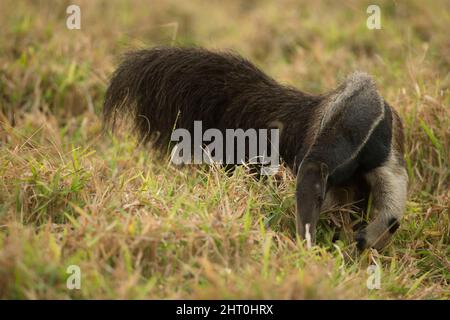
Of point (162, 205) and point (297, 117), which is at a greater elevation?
point (297, 117)

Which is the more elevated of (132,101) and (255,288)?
(132,101)

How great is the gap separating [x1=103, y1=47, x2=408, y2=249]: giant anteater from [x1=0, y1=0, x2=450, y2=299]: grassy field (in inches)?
10.5

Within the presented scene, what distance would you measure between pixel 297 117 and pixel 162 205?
138 cm

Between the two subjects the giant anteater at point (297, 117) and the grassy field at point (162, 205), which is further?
the giant anteater at point (297, 117)

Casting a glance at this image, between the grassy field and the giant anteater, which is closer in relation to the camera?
the grassy field

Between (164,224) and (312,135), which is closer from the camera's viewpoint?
(164,224)

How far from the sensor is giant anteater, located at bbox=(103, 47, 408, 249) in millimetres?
5051

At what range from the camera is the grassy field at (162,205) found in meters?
4.00

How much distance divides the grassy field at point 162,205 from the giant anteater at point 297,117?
267 millimetres

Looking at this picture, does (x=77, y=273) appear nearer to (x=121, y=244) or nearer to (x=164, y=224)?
(x=121, y=244)

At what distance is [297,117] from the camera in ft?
18.4
